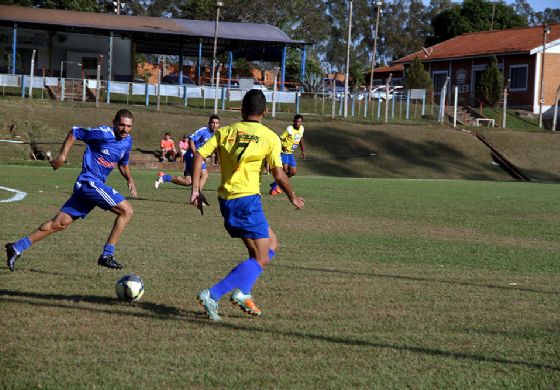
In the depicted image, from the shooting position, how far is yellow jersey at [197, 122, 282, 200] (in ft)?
23.3

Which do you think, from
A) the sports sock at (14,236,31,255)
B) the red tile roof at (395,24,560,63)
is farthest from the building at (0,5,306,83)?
the sports sock at (14,236,31,255)

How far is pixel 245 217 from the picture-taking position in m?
7.08

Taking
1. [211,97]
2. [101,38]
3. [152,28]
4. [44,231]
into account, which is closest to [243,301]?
[44,231]

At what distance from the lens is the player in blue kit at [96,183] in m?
9.23

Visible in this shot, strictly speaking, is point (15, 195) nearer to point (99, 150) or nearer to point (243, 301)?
point (99, 150)

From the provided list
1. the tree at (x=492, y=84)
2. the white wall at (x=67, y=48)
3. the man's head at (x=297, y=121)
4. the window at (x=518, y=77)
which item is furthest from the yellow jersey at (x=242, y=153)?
the window at (x=518, y=77)

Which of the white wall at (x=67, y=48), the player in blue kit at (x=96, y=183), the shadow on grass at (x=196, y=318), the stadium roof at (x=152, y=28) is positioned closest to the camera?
the shadow on grass at (x=196, y=318)

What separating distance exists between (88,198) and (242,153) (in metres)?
2.87

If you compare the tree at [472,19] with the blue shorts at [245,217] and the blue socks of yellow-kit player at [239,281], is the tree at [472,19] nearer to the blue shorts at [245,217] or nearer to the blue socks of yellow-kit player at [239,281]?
the blue shorts at [245,217]

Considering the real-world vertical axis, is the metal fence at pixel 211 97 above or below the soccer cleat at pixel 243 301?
above

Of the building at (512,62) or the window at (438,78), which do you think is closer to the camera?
the building at (512,62)

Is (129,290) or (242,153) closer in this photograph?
(242,153)

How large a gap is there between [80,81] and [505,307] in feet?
120

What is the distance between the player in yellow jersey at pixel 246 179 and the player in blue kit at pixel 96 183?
8.11 feet
